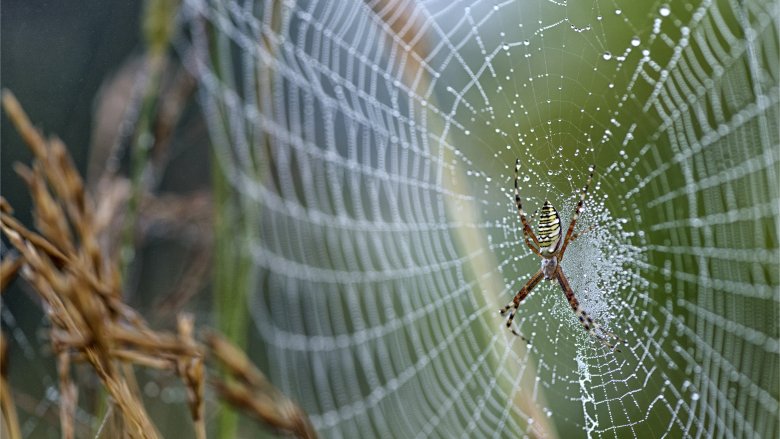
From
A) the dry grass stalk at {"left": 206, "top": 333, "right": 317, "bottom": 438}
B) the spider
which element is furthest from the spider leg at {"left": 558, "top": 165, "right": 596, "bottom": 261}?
the dry grass stalk at {"left": 206, "top": 333, "right": 317, "bottom": 438}

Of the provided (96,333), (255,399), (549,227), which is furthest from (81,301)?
(549,227)

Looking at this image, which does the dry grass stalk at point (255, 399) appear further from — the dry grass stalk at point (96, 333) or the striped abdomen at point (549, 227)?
the striped abdomen at point (549, 227)

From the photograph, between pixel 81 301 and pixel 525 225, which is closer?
pixel 81 301

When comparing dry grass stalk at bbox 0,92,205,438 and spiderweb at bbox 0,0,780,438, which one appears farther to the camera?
spiderweb at bbox 0,0,780,438

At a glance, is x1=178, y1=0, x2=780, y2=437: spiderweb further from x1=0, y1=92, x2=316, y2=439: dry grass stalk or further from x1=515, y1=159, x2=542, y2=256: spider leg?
x1=0, y1=92, x2=316, y2=439: dry grass stalk

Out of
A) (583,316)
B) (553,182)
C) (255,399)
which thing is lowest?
(255,399)

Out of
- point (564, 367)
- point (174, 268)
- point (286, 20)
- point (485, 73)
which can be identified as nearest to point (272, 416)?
point (564, 367)

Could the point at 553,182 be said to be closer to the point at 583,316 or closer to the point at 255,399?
the point at 583,316
